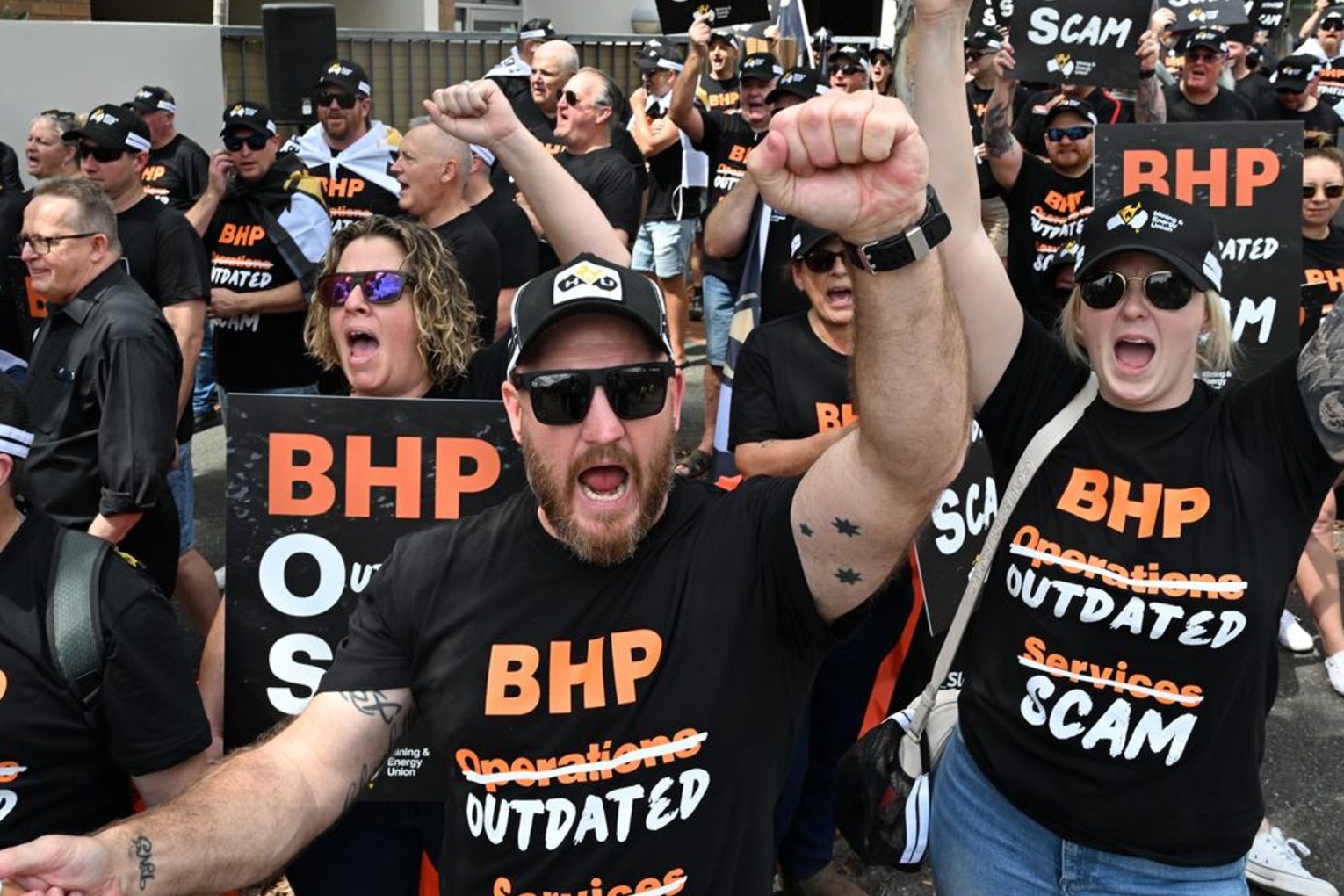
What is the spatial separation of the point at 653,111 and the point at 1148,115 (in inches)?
149

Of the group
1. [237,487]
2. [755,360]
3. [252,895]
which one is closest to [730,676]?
[237,487]

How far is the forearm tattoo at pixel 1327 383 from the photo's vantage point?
7.90 ft

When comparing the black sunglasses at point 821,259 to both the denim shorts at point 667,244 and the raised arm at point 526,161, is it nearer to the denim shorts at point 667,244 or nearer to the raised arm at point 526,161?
the raised arm at point 526,161

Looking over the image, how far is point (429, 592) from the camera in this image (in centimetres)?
211

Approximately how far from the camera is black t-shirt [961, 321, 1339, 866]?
2.53m

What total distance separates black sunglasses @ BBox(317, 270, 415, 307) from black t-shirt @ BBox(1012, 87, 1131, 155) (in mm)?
5067

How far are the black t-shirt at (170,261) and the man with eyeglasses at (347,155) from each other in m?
1.45

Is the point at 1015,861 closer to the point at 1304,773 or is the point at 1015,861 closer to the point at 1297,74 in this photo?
the point at 1304,773

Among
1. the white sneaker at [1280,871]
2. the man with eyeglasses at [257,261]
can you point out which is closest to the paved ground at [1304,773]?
the white sneaker at [1280,871]

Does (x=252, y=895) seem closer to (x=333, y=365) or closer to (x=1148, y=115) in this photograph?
(x=333, y=365)

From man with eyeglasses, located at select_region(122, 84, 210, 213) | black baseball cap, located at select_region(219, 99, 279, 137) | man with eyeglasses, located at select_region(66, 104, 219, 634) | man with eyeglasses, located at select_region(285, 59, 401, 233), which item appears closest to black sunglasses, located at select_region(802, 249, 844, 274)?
man with eyeglasses, located at select_region(66, 104, 219, 634)

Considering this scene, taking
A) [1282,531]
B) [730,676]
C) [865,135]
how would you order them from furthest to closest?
1. [1282,531]
2. [730,676]
3. [865,135]

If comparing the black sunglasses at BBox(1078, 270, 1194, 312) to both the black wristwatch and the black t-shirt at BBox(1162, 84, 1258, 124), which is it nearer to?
the black wristwatch

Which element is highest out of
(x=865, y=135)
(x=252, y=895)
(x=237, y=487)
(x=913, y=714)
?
(x=865, y=135)
